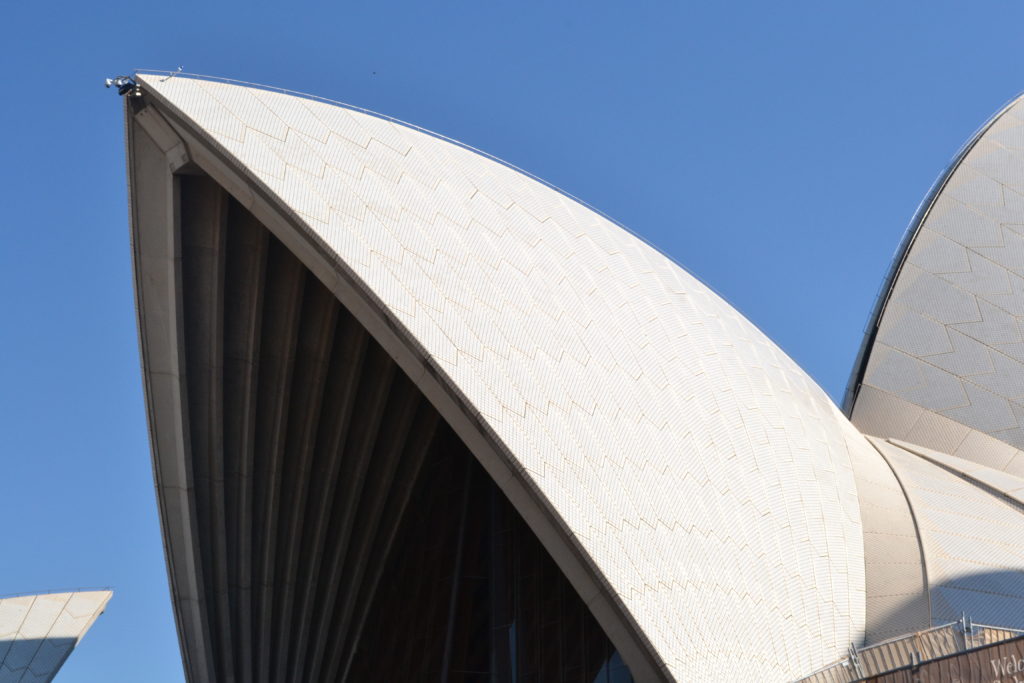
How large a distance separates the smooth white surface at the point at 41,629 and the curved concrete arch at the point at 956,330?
54.4 ft

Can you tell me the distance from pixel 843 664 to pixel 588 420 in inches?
163

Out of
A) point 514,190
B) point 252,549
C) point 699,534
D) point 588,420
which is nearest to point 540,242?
point 514,190

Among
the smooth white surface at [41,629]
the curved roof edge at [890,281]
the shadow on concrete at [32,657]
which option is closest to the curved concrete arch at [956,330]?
the curved roof edge at [890,281]

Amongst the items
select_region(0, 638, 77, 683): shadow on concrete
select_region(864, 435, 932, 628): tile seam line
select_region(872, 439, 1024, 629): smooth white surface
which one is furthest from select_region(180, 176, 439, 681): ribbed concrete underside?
select_region(872, 439, 1024, 629): smooth white surface

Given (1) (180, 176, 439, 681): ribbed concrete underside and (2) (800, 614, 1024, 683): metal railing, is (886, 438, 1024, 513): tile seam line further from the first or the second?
(1) (180, 176, 439, 681): ribbed concrete underside

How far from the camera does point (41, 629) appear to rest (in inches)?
1000

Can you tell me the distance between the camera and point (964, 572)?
17.5 metres

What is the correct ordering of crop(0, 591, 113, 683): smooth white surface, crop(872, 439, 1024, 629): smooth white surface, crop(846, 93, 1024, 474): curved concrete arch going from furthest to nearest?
crop(0, 591, 113, 683): smooth white surface → crop(846, 93, 1024, 474): curved concrete arch → crop(872, 439, 1024, 629): smooth white surface

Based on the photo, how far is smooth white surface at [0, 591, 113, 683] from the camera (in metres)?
24.8

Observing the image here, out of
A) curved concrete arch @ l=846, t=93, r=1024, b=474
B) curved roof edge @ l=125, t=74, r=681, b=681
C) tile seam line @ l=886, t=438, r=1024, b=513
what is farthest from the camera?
curved concrete arch @ l=846, t=93, r=1024, b=474

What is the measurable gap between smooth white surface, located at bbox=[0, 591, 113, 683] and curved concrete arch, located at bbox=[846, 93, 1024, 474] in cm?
1657

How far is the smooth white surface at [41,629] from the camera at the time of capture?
2475 centimetres

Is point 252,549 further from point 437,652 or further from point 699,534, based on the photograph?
point 699,534

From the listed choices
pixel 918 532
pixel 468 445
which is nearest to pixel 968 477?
pixel 918 532
